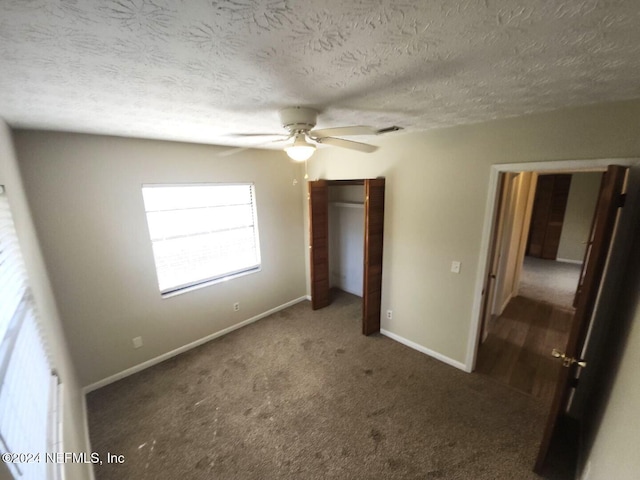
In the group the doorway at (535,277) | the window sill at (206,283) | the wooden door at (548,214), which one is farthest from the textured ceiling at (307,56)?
the wooden door at (548,214)

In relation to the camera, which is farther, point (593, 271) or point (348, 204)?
point (348, 204)

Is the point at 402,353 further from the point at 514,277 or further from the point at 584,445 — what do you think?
the point at 514,277

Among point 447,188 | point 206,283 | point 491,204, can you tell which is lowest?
point 206,283

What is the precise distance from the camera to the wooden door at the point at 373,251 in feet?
9.03

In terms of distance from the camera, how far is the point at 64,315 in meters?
2.18

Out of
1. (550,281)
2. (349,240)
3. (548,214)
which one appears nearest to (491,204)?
(349,240)

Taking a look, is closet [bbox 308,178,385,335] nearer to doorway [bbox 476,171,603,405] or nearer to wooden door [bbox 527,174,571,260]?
doorway [bbox 476,171,603,405]

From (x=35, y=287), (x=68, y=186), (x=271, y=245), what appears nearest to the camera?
(x=35, y=287)

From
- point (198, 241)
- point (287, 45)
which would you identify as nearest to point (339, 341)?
point (198, 241)

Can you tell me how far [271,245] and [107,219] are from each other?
1.81 metres

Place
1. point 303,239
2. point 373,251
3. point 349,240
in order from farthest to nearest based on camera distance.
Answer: point 349,240 < point 303,239 < point 373,251

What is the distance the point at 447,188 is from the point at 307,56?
1.91 m

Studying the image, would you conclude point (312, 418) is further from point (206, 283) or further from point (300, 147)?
point (300, 147)

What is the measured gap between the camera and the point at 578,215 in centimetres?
571
